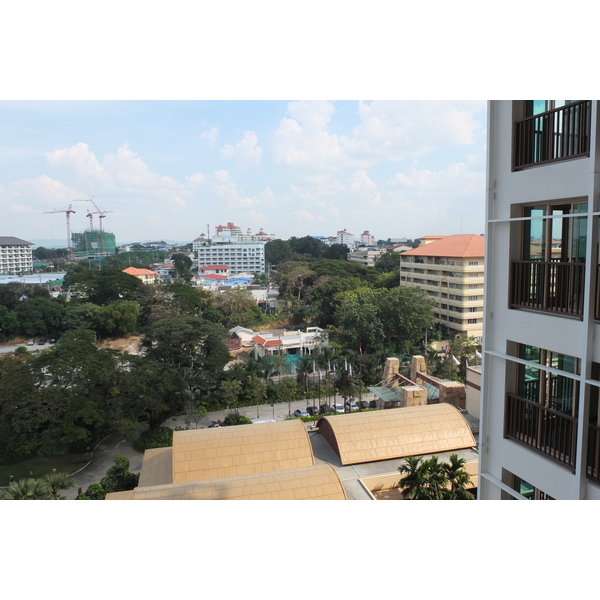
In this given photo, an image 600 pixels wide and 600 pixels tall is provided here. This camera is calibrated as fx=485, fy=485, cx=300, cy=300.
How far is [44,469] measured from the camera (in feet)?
36.5

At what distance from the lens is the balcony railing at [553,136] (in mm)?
2344

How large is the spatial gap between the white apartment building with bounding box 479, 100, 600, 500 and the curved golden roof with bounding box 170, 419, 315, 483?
18.9 ft

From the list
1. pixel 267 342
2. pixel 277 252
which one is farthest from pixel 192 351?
pixel 277 252

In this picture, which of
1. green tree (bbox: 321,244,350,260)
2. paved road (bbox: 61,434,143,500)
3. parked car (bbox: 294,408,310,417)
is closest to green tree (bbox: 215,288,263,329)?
parked car (bbox: 294,408,310,417)

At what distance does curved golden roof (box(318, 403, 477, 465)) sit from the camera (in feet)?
30.3

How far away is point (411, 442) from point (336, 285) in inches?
665

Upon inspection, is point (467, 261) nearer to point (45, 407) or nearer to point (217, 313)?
point (217, 313)

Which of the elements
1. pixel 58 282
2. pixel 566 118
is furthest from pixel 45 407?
pixel 58 282

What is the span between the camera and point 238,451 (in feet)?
27.5

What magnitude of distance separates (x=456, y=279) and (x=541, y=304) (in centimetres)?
1928

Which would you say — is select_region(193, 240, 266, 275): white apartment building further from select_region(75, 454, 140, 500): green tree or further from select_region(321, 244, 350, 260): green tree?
select_region(75, 454, 140, 500): green tree

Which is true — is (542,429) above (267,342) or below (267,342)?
above

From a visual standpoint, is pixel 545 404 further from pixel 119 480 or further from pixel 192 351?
pixel 192 351

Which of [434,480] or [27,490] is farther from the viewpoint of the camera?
[434,480]
